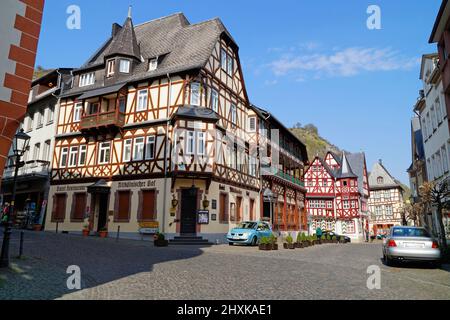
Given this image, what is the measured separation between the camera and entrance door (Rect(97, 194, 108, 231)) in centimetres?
2425

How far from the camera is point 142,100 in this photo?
24188 mm

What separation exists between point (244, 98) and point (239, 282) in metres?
23.2

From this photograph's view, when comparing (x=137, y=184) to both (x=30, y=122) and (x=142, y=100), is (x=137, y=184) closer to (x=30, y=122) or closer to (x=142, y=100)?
(x=142, y=100)

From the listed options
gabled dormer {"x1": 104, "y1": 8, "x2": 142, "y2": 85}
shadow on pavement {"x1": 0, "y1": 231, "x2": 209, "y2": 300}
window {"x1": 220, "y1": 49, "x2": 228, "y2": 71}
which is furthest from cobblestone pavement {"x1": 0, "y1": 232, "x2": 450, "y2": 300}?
window {"x1": 220, "y1": 49, "x2": 228, "y2": 71}

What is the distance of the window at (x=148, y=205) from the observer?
21.9 meters

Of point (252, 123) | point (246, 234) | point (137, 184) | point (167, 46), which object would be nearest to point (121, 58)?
point (167, 46)

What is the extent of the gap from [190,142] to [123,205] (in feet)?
20.7

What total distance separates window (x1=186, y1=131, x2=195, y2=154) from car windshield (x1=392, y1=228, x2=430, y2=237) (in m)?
12.9

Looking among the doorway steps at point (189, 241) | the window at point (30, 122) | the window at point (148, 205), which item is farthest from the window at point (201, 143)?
the window at point (30, 122)

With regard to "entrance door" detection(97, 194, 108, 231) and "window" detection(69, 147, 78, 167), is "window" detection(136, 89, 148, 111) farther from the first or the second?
"entrance door" detection(97, 194, 108, 231)

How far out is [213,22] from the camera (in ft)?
87.9

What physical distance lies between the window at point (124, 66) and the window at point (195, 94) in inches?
261

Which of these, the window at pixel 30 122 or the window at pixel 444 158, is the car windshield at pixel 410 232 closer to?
the window at pixel 444 158
